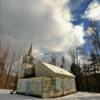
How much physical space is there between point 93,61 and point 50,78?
1974 cm

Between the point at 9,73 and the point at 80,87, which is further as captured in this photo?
the point at 9,73

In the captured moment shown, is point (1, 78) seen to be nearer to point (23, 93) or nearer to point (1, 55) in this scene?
point (1, 55)

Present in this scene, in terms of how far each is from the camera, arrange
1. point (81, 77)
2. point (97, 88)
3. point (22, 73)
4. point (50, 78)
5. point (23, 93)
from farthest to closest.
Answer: point (81, 77)
point (97, 88)
point (22, 73)
point (23, 93)
point (50, 78)

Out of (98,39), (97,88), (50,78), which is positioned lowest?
(97,88)

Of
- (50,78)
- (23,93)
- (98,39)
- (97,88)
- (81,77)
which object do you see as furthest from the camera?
(81,77)

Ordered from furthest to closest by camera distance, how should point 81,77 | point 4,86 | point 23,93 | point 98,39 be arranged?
1. point 4,86
2. point 81,77
3. point 98,39
4. point 23,93

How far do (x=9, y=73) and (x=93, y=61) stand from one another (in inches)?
792

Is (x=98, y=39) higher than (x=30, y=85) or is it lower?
higher

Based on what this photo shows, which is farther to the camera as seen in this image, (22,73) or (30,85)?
(22,73)

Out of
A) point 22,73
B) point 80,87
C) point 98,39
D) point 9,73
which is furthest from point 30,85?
point 9,73

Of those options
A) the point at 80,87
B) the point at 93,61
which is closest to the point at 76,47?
the point at 93,61

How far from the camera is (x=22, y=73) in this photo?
1814cm

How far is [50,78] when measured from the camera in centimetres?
1416

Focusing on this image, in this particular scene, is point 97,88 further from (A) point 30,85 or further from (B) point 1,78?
(B) point 1,78
